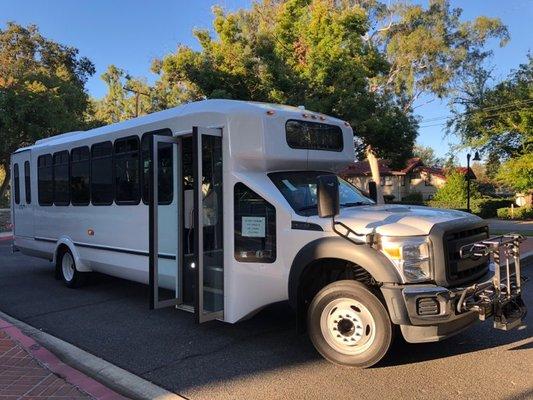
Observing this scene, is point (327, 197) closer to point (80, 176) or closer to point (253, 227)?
point (253, 227)

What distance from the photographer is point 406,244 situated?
4.71m

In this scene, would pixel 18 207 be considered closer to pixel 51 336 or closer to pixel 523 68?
pixel 51 336

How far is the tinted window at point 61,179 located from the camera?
9.43 m

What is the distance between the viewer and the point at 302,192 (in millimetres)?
5852

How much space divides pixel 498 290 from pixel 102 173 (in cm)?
606

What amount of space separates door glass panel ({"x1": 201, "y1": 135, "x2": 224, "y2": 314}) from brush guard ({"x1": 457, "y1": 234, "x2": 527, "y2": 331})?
8.53 feet

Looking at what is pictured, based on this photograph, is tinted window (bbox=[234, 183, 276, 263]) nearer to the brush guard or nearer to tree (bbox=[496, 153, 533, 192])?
the brush guard

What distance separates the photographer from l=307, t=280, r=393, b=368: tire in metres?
4.83

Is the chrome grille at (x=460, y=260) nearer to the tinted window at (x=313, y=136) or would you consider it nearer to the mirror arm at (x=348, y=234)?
the mirror arm at (x=348, y=234)

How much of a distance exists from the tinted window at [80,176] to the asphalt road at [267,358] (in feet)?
6.33

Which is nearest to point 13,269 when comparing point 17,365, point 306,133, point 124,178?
point 124,178

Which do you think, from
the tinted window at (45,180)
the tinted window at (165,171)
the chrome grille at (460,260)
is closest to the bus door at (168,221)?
the tinted window at (165,171)

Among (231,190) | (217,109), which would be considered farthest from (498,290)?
(217,109)

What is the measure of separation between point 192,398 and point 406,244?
2.30 metres
